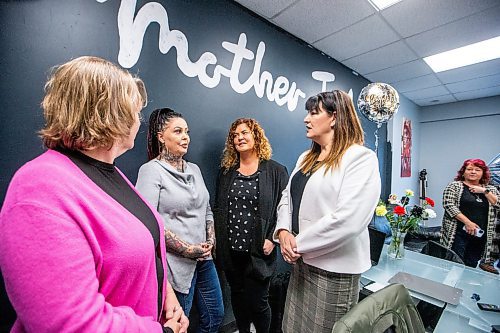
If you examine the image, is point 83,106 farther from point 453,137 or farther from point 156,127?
point 453,137

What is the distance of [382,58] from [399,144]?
2086 millimetres

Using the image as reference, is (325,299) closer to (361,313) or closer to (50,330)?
(361,313)

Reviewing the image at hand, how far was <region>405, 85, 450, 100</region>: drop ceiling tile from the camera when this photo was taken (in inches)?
162

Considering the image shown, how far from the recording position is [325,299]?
1059 millimetres

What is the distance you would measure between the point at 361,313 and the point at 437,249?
1.87 metres

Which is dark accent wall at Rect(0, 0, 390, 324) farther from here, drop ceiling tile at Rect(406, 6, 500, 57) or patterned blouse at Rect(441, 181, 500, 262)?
patterned blouse at Rect(441, 181, 500, 262)

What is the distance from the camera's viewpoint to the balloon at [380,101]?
2.47 meters

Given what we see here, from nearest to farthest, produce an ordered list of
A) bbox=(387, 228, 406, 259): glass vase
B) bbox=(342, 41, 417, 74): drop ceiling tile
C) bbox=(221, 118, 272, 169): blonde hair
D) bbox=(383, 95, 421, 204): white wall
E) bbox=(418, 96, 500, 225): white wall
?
bbox=(221, 118, 272, 169): blonde hair
bbox=(387, 228, 406, 259): glass vase
bbox=(342, 41, 417, 74): drop ceiling tile
bbox=(383, 95, 421, 204): white wall
bbox=(418, 96, 500, 225): white wall

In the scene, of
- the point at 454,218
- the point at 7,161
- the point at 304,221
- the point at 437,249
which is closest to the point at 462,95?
the point at 454,218

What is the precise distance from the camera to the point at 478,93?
4258 millimetres

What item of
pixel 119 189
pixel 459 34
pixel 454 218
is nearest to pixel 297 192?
pixel 119 189

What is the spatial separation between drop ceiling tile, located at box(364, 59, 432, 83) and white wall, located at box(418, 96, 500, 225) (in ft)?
7.15

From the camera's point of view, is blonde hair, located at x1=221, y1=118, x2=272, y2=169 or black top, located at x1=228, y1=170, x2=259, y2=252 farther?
blonde hair, located at x1=221, y1=118, x2=272, y2=169

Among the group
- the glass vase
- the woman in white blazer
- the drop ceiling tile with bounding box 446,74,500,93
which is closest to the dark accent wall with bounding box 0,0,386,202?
the woman in white blazer
